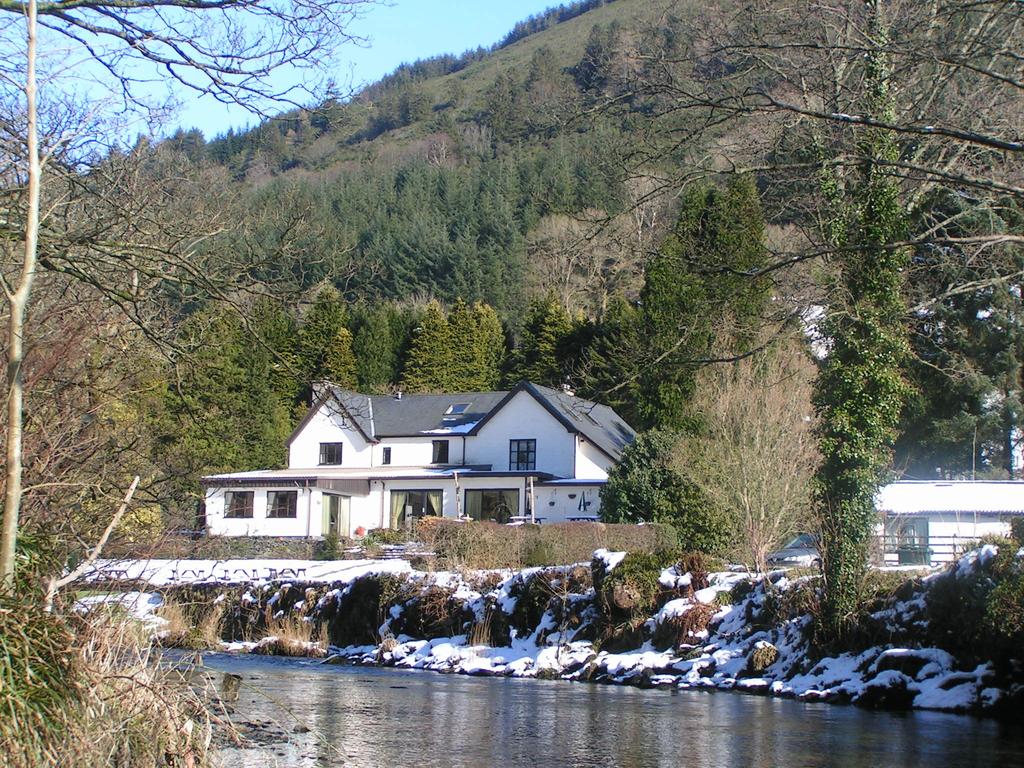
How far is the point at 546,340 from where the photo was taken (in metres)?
60.6

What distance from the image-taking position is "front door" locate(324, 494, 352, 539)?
4956 centimetres

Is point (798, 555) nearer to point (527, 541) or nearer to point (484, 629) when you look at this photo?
point (527, 541)

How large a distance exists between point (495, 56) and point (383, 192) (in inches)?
4138

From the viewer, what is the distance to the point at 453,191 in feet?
295

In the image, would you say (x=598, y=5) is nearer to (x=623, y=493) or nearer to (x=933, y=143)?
(x=623, y=493)

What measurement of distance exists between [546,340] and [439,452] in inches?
426

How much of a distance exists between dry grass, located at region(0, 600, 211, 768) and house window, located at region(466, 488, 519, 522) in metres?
39.6

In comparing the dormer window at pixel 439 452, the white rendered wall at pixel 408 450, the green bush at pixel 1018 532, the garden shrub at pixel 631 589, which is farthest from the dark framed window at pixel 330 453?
the green bush at pixel 1018 532

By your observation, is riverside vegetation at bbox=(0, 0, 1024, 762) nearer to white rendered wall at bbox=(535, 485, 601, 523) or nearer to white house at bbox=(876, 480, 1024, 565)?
white house at bbox=(876, 480, 1024, 565)

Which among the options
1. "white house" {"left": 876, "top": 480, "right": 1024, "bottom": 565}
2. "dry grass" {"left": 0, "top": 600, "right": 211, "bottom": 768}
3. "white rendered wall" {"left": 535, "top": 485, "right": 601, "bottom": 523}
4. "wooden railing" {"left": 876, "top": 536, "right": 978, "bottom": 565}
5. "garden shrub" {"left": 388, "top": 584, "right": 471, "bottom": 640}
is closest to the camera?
"dry grass" {"left": 0, "top": 600, "right": 211, "bottom": 768}

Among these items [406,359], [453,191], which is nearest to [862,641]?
[406,359]

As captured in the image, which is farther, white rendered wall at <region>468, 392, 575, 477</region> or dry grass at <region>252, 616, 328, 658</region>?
white rendered wall at <region>468, 392, 575, 477</region>

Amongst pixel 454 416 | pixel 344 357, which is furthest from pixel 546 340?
pixel 344 357

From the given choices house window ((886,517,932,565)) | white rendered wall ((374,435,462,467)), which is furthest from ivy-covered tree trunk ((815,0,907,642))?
white rendered wall ((374,435,462,467))
